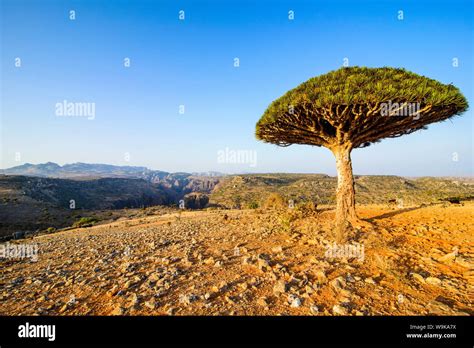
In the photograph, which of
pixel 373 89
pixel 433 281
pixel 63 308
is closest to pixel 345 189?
pixel 373 89

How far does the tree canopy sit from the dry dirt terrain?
4.02 m

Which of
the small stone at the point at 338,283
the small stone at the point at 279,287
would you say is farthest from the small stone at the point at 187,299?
the small stone at the point at 338,283

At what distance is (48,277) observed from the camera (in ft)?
19.3

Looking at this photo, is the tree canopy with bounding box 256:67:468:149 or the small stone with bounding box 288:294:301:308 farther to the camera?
the tree canopy with bounding box 256:67:468:149

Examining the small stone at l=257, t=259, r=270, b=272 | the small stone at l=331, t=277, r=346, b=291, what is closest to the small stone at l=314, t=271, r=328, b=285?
the small stone at l=331, t=277, r=346, b=291

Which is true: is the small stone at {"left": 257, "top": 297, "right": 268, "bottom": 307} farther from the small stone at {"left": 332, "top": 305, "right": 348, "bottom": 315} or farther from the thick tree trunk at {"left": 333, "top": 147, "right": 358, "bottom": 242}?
the thick tree trunk at {"left": 333, "top": 147, "right": 358, "bottom": 242}

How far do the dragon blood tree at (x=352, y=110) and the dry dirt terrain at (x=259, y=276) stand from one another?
1.75 m

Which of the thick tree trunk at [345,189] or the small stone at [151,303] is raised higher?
the thick tree trunk at [345,189]

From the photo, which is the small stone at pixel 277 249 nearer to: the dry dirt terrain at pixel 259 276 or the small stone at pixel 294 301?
the dry dirt terrain at pixel 259 276

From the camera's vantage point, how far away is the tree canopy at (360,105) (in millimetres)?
7591

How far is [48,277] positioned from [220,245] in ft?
15.2

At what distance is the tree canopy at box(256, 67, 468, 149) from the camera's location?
24.9 ft
